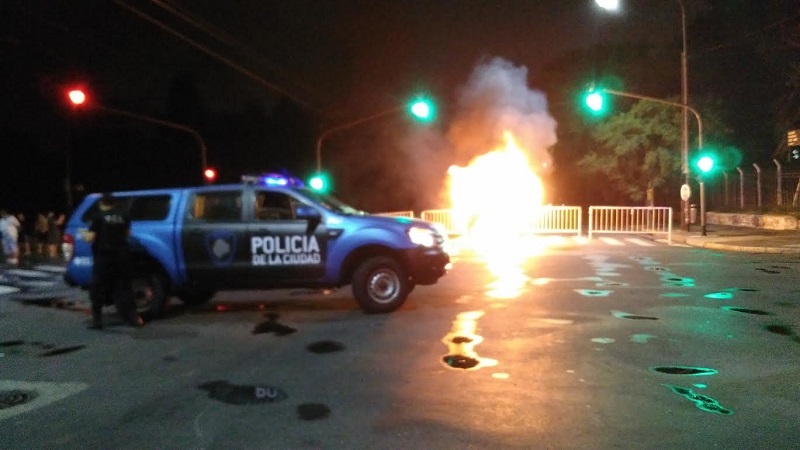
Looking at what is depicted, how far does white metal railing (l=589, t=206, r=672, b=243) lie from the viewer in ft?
90.1

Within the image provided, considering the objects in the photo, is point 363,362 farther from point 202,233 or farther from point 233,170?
point 233,170

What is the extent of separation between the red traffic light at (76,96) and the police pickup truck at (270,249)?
8097mm

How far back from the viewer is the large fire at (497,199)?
25859 millimetres

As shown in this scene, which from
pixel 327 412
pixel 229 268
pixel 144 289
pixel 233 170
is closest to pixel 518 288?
pixel 229 268

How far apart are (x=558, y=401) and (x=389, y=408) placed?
1407mm

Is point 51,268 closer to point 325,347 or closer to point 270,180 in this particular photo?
point 270,180

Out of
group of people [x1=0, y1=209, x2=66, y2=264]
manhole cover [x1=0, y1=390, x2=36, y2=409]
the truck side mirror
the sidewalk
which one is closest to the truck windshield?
the truck side mirror

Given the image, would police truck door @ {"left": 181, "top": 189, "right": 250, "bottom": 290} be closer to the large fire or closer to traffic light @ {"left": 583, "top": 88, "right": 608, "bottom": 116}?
the large fire

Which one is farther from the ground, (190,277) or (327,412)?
(190,277)

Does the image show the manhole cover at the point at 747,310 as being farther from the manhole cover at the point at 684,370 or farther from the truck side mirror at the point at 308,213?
Result: the truck side mirror at the point at 308,213

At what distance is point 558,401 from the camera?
5.69 metres

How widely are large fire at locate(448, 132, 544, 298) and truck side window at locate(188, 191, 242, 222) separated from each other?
1228 cm

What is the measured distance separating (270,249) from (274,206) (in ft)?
2.14

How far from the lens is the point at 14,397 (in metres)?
6.16
